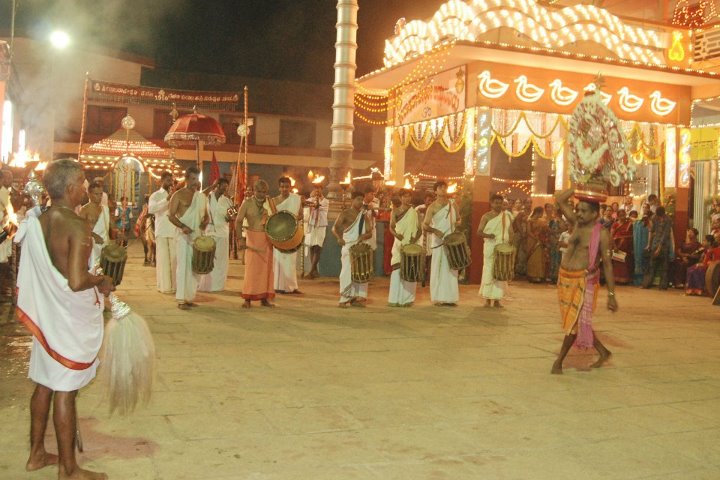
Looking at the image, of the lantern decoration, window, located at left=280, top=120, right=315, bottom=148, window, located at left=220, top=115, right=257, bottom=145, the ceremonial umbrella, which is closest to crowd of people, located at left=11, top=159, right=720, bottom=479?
the lantern decoration

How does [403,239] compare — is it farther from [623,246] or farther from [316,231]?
[623,246]

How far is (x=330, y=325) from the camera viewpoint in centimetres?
926

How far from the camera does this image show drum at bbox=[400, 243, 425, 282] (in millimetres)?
10945

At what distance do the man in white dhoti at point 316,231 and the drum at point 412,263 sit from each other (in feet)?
14.4

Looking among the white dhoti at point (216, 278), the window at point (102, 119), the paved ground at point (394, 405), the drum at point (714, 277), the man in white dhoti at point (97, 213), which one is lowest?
the paved ground at point (394, 405)

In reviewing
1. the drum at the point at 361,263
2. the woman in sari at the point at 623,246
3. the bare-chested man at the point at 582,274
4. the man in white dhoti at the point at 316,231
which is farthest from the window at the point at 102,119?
the bare-chested man at the point at 582,274

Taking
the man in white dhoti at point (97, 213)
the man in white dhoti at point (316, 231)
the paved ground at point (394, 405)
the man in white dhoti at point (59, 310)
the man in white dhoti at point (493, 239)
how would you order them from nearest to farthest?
the man in white dhoti at point (59, 310) → the paved ground at point (394, 405) → the man in white dhoti at point (97, 213) → the man in white dhoti at point (493, 239) → the man in white dhoti at point (316, 231)

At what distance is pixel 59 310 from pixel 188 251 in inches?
257

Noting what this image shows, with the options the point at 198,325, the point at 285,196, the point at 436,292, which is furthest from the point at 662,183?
the point at 198,325

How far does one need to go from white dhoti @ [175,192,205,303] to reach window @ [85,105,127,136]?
1108 inches

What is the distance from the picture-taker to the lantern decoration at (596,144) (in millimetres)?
7355

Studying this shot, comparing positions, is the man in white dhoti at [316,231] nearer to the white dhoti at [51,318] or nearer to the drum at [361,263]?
the drum at [361,263]

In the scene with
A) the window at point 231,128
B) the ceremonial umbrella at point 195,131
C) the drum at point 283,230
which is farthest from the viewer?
the window at point 231,128

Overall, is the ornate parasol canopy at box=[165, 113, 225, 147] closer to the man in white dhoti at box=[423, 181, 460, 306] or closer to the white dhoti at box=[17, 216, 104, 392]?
the man in white dhoti at box=[423, 181, 460, 306]
